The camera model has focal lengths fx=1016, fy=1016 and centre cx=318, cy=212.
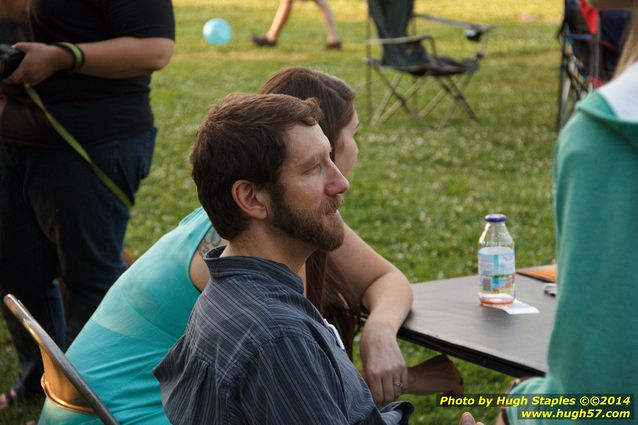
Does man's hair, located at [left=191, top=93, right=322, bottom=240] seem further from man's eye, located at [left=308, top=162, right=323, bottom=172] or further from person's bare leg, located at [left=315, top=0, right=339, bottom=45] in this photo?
person's bare leg, located at [left=315, top=0, right=339, bottom=45]

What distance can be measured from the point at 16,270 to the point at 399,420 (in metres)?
1.79

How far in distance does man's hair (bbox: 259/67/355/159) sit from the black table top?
1.69 ft

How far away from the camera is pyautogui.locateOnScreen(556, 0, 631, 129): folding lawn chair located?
7625 mm

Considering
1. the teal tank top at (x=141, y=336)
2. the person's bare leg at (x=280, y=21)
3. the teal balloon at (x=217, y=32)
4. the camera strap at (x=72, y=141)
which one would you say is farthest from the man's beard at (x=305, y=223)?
the teal balloon at (x=217, y=32)

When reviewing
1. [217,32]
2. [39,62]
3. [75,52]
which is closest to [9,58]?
[39,62]

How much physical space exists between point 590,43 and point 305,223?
6532 mm

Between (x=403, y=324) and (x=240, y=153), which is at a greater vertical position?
(x=240, y=153)

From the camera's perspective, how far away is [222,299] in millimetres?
1846

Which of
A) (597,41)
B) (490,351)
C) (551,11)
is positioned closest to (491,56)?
(551,11)

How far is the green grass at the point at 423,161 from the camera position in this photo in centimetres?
594

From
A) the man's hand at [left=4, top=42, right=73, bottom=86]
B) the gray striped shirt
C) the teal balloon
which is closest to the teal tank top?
the gray striped shirt

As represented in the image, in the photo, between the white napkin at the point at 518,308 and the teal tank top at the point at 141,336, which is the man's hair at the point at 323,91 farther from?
the white napkin at the point at 518,308

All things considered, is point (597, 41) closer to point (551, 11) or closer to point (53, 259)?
point (53, 259)

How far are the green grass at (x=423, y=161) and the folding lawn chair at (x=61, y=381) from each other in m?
1.67
